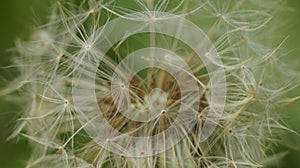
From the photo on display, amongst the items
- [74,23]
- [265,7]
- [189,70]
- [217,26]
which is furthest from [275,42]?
[74,23]

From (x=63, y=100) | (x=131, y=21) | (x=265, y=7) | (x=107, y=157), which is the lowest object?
(x=107, y=157)

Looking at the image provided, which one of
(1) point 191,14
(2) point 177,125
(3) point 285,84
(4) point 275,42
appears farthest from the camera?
(4) point 275,42

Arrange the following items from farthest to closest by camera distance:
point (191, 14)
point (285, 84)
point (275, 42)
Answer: point (275, 42) < point (285, 84) < point (191, 14)

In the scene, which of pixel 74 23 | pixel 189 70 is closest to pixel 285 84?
pixel 189 70

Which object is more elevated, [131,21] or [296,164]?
[131,21]

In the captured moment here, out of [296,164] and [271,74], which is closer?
[271,74]

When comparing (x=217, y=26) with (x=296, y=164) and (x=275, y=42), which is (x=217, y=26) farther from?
(x=296, y=164)
